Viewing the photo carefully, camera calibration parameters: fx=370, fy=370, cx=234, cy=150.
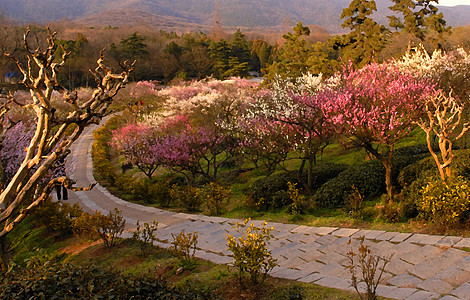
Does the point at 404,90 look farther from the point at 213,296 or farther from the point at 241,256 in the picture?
the point at 213,296

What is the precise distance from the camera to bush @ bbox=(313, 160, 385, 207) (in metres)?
9.85

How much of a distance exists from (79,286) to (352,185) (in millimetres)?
7312

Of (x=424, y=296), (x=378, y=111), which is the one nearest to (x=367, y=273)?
(x=424, y=296)

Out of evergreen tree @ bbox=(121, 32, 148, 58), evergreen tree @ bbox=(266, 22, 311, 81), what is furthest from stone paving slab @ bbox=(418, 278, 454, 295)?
evergreen tree @ bbox=(121, 32, 148, 58)

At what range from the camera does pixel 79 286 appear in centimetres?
455

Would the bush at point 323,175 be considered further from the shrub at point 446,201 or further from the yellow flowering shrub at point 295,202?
the shrub at point 446,201

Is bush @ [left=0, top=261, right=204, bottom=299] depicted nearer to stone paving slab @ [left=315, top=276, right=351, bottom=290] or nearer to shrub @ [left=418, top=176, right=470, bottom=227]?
stone paving slab @ [left=315, top=276, right=351, bottom=290]

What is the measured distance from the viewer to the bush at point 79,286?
433 centimetres

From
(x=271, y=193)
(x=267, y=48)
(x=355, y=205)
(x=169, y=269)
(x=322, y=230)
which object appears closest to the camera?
(x=169, y=269)

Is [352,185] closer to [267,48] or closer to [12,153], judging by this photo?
[12,153]

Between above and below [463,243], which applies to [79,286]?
above

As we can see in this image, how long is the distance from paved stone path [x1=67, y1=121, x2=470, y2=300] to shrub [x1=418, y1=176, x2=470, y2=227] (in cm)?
51

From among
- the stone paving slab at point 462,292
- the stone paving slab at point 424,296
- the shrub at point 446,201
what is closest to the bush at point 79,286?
the stone paving slab at point 424,296

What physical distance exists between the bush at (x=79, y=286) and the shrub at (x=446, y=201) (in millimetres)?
4800
